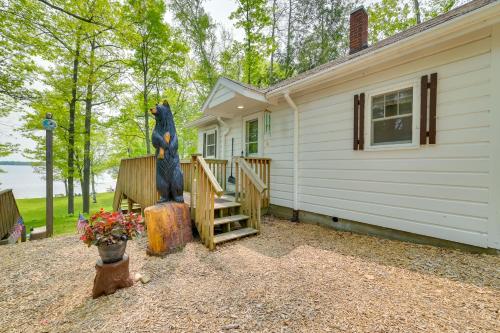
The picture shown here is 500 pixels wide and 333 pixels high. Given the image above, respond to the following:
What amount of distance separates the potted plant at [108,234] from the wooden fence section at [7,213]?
5.68 m

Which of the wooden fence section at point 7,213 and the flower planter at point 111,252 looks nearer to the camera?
the flower planter at point 111,252

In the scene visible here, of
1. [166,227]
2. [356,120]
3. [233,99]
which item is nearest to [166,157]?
[166,227]

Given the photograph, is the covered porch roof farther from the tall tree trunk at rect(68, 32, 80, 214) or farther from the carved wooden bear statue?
the tall tree trunk at rect(68, 32, 80, 214)

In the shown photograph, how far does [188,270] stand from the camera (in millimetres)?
2854

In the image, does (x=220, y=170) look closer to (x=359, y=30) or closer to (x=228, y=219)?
(x=228, y=219)

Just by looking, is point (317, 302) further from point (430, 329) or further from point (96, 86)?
point (96, 86)

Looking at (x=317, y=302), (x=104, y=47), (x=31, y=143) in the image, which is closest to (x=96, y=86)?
(x=104, y=47)

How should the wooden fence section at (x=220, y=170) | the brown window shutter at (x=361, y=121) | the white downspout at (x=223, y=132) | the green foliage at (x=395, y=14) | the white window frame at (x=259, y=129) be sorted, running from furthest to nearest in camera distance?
the green foliage at (x=395, y=14)
the white downspout at (x=223, y=132)
the wooden fence section at (x=220, y=170)
the white window frame at (x=259, y=129)
the brown window shutter at (x=361, y=121)

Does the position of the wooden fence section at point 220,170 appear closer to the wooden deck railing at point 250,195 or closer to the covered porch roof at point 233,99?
the covered porch roof at point 233,99

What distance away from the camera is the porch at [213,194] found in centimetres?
359

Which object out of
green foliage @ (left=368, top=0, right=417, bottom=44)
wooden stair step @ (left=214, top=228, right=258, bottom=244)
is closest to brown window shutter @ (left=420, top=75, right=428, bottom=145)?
wooden stair step @ (left=214, top=228, right=258, bottom=244)

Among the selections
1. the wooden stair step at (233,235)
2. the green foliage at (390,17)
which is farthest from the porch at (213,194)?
the green foliage at (390,17)

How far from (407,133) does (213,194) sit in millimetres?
3484

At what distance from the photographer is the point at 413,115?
3.47 m
